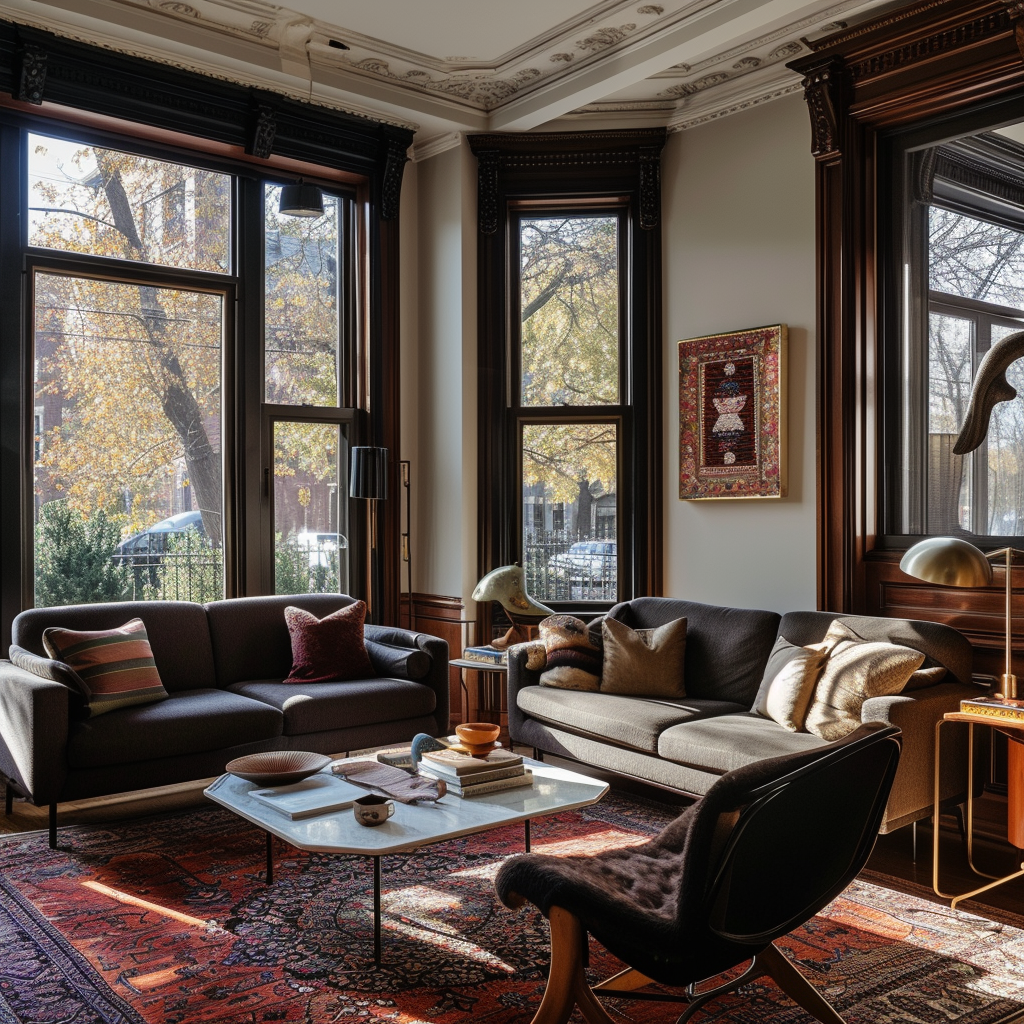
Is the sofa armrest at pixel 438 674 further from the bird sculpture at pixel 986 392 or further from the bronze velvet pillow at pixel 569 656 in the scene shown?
the bird sculpture at pixel 986 392

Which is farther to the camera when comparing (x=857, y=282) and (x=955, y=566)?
(x=857, y=282)

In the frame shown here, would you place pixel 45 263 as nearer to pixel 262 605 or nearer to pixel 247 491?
pixel 247 491

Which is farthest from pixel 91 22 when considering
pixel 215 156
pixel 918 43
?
pixel 918 43

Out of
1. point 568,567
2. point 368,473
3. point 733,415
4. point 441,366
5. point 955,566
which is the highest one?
point 441,366

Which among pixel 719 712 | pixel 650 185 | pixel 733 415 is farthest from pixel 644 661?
pixel 650 185

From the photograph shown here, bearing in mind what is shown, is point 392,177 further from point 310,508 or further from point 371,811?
point 371,811

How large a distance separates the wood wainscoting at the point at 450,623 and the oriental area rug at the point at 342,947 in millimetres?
2122

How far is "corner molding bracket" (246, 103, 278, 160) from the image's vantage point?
17.4ft

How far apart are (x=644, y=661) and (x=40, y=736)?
8.52 ft

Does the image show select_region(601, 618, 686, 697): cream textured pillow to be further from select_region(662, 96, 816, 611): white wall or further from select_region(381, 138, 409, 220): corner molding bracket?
select_region(381, 138, 409, 220): corner molding bracket

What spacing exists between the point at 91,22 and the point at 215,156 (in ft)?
3.20

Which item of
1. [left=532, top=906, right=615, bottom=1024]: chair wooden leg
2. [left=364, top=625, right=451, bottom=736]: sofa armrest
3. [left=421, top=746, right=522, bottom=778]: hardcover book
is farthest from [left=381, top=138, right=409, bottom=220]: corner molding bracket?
[left=532, top=906, right=615, bottom=1024]: chair wooden leg

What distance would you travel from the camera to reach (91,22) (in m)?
4.54

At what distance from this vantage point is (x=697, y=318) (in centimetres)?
549
